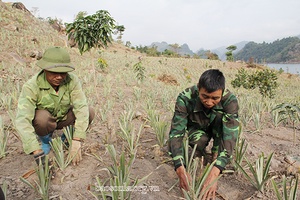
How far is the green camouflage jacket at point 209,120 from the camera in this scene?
1.84m

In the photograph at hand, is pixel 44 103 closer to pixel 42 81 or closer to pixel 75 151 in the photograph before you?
pixel 42 81

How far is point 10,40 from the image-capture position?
373 inches

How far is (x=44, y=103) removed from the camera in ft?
7.11

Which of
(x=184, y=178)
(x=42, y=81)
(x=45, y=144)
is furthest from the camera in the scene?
(x=45, y=144)

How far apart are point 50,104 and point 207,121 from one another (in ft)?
4.91

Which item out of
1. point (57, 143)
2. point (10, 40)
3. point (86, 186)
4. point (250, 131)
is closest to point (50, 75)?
point (57, 143)

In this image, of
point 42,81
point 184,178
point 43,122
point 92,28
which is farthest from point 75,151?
point 92,28

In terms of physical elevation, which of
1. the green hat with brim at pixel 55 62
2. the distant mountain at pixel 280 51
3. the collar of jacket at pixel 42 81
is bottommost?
the collar of jacket at pixel 42 81

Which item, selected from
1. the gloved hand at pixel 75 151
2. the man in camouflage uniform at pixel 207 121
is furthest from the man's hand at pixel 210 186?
the gloved hand at pixel 75 151

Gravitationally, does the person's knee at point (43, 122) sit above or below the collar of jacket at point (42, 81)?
A: below

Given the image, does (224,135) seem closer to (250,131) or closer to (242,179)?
(242,179)

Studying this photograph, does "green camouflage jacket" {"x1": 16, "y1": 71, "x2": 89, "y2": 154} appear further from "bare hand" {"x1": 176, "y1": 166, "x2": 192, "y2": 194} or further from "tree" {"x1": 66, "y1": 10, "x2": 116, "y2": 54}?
"tree" {"x1": 66, "y1": 10, "x2": 116, "y2": 54}

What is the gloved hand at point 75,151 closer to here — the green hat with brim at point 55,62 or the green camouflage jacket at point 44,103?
the green camouflage jacket at point 44,103

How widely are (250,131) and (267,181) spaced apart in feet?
4.82
